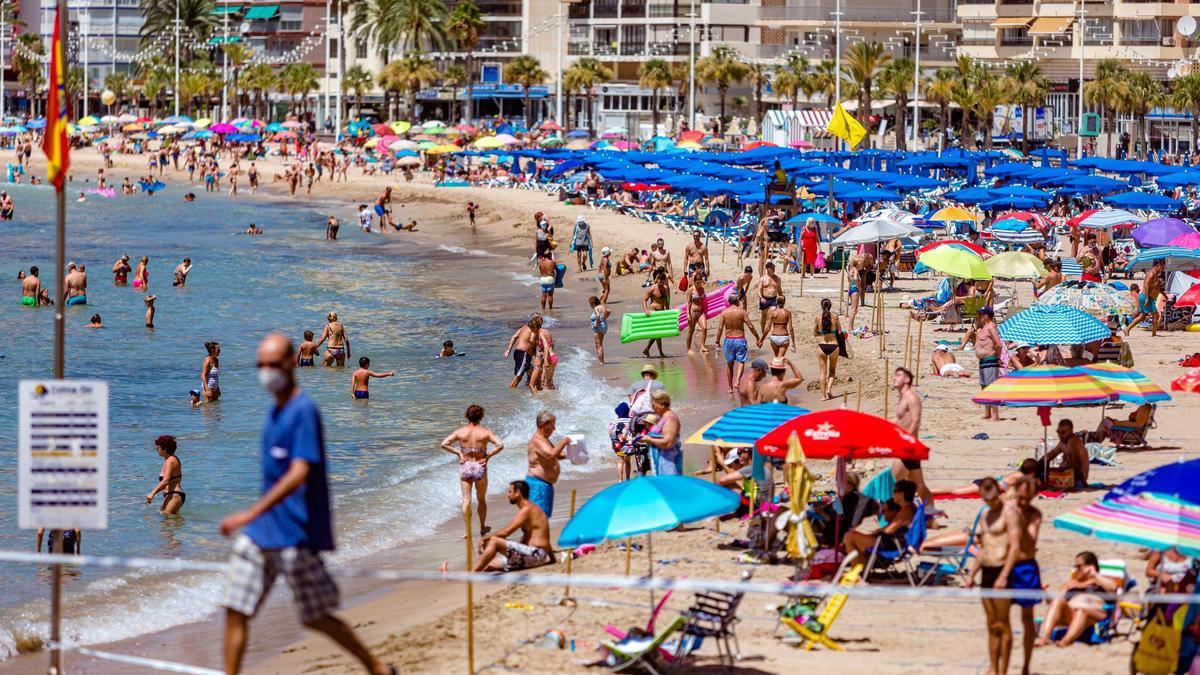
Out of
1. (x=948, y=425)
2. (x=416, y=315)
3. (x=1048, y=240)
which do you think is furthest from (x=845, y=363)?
(x=1048, y=240)

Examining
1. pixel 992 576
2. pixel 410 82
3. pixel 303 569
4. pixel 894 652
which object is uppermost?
pixel 410 82

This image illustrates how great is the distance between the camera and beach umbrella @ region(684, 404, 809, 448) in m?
13.0

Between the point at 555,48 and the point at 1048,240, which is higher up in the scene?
the point at 555,48

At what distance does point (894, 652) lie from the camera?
10.3 m

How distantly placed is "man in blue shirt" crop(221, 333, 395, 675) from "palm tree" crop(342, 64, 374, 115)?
3821 inches

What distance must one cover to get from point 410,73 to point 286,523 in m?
90.3

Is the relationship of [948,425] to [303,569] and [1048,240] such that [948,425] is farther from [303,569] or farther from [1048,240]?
[1048,240]

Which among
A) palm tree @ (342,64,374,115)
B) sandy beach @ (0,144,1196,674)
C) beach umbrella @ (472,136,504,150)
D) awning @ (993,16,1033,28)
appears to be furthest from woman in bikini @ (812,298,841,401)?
palm tree @ (342,64,374,115)

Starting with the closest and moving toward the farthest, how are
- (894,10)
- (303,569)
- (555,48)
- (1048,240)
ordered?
(303,569) < (1048,240) < (894,10) < (555,48)

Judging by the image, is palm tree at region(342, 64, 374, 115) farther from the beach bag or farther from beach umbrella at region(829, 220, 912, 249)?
the beach bag

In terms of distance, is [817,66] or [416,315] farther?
[817,66]

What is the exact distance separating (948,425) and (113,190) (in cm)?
5853

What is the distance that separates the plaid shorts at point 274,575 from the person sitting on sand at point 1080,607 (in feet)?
16.6

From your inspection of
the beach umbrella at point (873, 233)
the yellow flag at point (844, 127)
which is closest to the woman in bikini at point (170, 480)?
the beach umbrella at point (873, 233)
